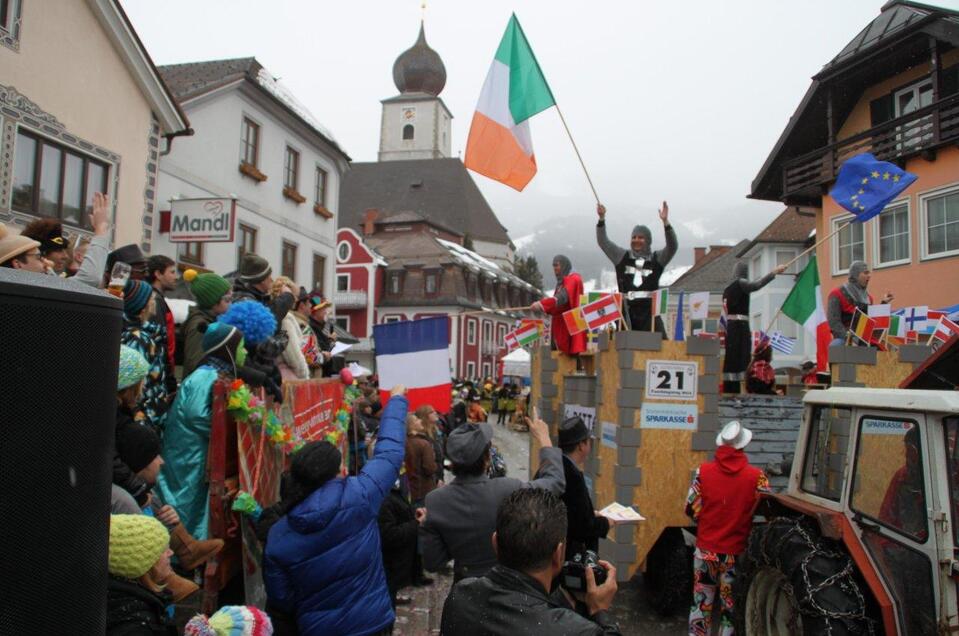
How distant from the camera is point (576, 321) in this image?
7.45m

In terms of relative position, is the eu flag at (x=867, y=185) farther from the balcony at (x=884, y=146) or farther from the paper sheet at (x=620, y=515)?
the balcony at (x=884, y=146)

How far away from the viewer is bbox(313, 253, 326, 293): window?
79.7 ft

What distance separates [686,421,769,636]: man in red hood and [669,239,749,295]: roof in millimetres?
41436

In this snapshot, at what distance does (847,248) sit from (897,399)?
1703cm

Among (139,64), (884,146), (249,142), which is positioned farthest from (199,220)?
(884,146)

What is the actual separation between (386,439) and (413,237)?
2013 inches

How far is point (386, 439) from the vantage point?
11.5 feet

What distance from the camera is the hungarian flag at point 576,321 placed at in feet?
24.0

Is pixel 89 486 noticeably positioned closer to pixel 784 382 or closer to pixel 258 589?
pixel 258 589

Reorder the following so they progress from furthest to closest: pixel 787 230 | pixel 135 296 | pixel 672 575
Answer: pixel 787 230
pixel 672 575
pixel 135 296

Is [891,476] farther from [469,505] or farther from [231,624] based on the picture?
[231,624]

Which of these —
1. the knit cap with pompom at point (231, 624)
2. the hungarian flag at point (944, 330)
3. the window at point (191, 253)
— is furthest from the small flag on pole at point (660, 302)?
the window at point (191, 253)

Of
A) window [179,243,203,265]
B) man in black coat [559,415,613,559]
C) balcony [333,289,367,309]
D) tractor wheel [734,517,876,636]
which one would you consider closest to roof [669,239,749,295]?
balcony [333,289,367,309]

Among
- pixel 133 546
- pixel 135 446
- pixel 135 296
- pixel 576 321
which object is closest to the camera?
→ pixel 133 546
